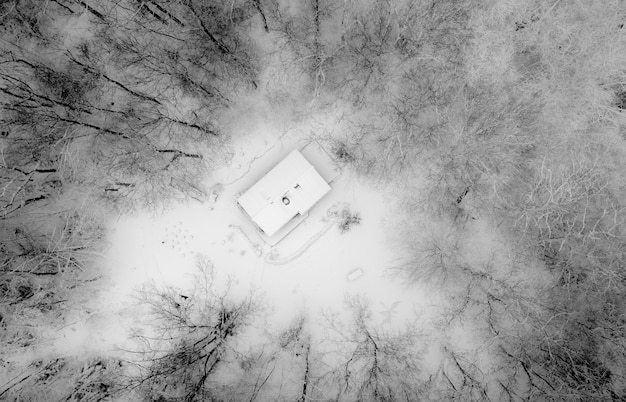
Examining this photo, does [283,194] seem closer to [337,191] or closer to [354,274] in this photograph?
[337,191]

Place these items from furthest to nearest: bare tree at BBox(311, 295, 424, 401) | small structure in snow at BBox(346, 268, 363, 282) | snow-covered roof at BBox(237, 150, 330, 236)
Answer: bare tree at BBox(311, 295, 424, 401) < small structure in snow at BBox(346, 268, 363, 282) < snow-covered roof at BBox(237, 150, 330, 236)

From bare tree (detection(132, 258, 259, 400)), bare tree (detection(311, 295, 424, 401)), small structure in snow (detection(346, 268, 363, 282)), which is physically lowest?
bare tree (detection(311, 295, 424, 401))

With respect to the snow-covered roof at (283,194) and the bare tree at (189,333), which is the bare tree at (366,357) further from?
the snow-covered roof at (283,194)

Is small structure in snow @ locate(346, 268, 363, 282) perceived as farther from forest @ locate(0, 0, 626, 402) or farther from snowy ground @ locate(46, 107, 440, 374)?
forest @ locate(0, 0, 626, 402)

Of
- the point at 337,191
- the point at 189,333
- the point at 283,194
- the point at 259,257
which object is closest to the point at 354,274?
the point at 337,191

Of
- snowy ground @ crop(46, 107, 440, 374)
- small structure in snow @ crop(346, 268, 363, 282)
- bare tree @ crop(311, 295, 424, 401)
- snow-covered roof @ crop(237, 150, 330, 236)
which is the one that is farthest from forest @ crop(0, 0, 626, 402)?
snow-covered roof @ crop(237, 150, 330, 236)

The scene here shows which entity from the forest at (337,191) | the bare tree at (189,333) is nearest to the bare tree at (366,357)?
the forest at (337,191)
